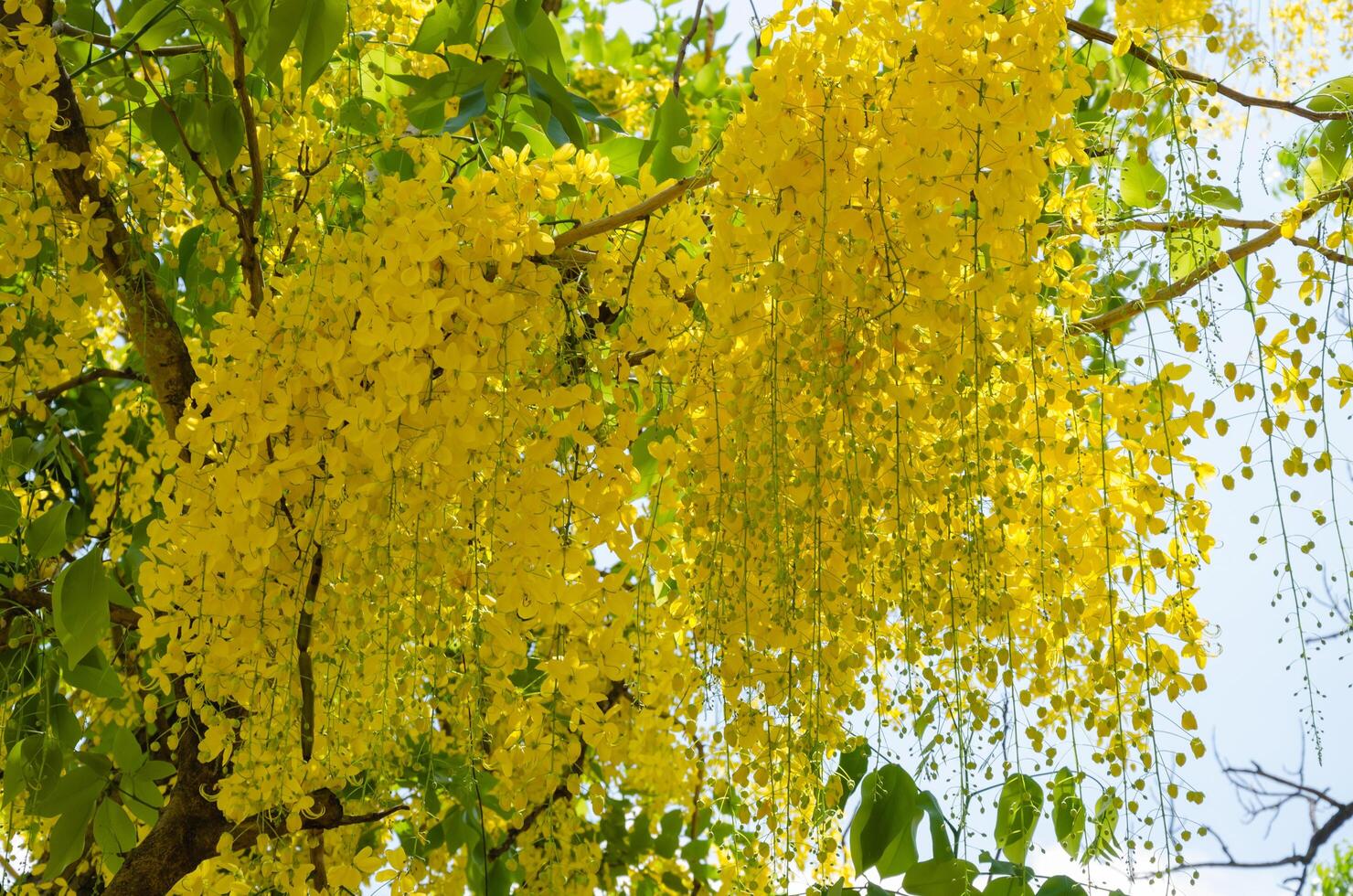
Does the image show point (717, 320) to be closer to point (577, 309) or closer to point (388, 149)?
point (577, 309)

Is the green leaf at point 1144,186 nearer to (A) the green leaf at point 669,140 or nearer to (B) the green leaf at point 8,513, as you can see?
(A) the green leaf at point 669,140

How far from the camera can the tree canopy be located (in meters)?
1.02

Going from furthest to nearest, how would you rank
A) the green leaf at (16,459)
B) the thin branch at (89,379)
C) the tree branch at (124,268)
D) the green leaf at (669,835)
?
the green leaf at (669,835), the thin branch at (89,379), the green leaf at (16,459), the tree branch at (124,268)

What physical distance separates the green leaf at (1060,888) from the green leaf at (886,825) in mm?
133

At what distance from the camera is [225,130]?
1365 mm

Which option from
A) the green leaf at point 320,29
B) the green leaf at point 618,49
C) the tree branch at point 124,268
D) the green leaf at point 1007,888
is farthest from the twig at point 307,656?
the green leaf at point 618,49

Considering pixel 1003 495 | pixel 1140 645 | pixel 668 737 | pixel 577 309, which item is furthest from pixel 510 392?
pixel 668 737

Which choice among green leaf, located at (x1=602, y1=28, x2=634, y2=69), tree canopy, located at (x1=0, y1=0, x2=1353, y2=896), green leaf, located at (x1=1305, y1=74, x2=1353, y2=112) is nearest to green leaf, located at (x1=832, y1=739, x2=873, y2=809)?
tree canopy, located at (x1=0, y1=0, x2=1353, y2=896)

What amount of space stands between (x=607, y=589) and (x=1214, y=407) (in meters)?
0.56

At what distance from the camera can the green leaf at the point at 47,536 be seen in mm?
1392

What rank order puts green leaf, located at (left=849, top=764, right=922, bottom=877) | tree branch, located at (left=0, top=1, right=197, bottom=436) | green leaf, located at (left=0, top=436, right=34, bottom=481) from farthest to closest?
green leaf, located at (left=0, top=436, right=34, bottom=481) → tree branch, located at (left=0, top=1, right=197, bottom=436) → green leaf, located at (left=849, top=764, right=922, bottom=877)

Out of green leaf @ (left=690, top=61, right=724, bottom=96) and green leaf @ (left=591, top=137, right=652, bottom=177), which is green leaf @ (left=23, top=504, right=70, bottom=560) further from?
green leaf @ (left=690, top=61, right=724, bottom=96)

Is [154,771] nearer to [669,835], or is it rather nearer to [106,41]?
[106,41]

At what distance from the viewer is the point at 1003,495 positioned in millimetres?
1061
